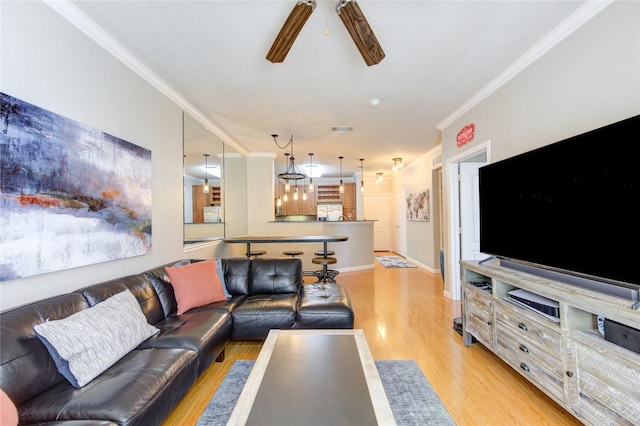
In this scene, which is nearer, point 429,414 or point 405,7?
point 429,414

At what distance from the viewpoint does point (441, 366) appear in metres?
2.27

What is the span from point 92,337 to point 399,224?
318 inches

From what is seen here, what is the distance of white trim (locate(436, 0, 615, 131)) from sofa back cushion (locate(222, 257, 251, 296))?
3.39 m

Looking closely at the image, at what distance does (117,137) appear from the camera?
2.25 metres

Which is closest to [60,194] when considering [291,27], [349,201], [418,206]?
[291,27]

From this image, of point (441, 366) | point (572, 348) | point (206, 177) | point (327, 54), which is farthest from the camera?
point (206, 177)

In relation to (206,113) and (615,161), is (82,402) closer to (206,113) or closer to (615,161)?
(615,161)

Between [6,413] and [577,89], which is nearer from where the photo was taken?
[6,413]

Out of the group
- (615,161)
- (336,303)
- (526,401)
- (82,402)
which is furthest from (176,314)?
(615,161)

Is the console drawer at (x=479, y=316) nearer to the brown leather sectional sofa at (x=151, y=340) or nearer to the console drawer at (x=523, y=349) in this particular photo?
the console drawer at (x=523, y=349)

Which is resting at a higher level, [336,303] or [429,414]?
[336,303]

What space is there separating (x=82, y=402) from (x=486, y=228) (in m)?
3.19

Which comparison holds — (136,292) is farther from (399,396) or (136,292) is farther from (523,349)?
(523,349)

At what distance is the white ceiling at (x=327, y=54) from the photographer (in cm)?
188
